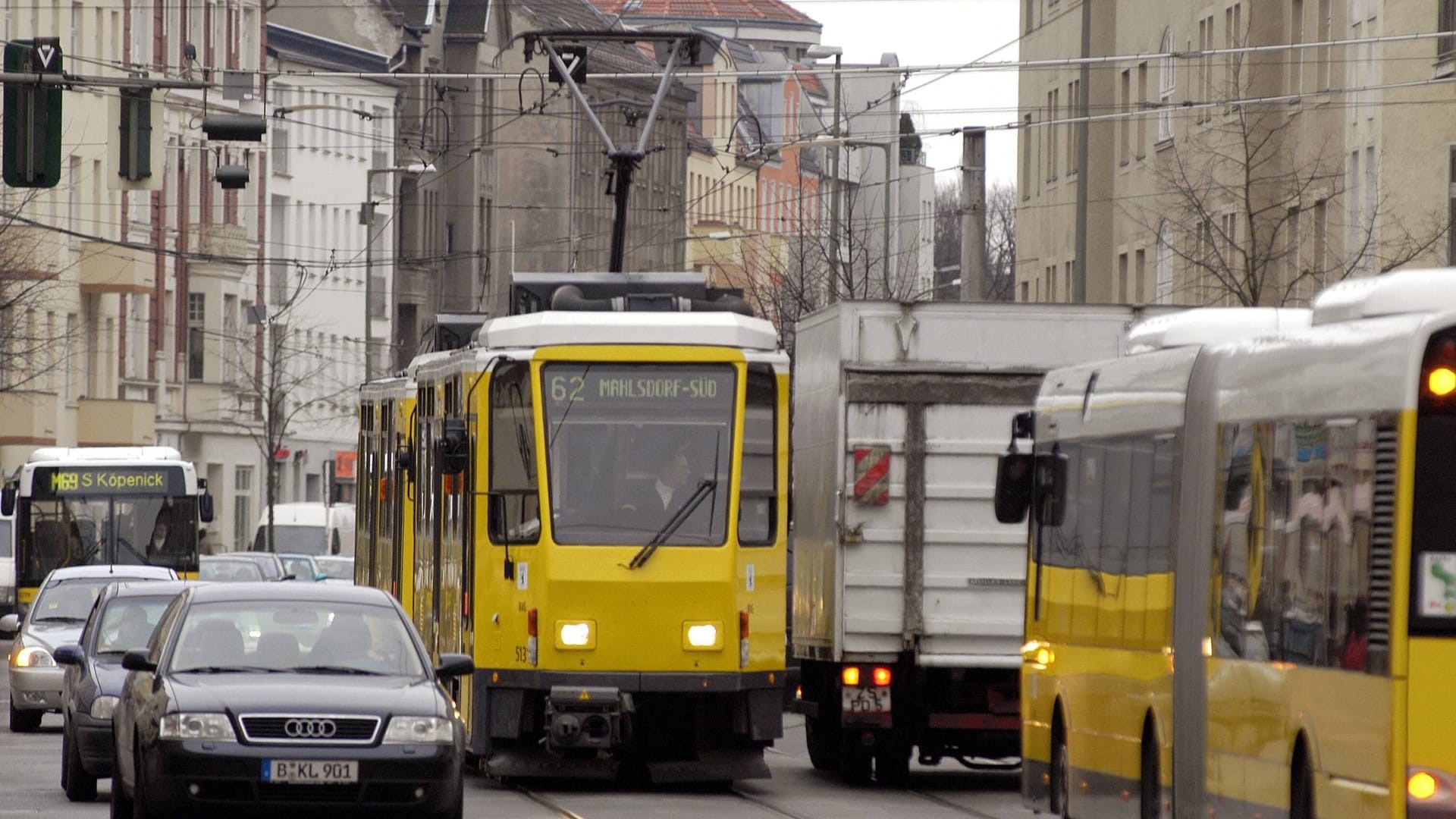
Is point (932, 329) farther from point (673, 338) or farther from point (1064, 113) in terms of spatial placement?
point (1064, 113)

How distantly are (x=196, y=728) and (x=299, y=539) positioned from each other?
57024 mm

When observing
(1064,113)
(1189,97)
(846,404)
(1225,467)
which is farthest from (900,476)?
(1064,113)

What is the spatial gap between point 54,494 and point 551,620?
25.7m

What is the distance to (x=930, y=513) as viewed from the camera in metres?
22.3

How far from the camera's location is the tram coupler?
21406 millimetres

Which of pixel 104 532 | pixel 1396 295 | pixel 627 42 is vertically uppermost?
pixel 627 42

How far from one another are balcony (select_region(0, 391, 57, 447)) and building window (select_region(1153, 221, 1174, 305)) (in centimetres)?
2408

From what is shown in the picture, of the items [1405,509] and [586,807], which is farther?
[586,807]

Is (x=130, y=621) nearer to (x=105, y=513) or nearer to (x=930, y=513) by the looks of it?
(x=930, y=513)

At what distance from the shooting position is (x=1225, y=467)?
1425cm

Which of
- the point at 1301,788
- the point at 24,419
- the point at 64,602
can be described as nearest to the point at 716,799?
the point at 1301,788

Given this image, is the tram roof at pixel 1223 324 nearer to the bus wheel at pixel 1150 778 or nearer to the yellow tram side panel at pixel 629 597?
the bus wheel at pixel 1150 778

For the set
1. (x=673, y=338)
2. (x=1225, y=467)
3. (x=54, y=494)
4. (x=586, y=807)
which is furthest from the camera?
(x=54, y=494)

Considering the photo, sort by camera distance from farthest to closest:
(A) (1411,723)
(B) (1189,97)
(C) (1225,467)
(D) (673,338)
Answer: (B) (1189,97) < (D) (673,338) < (C) (1225,467) < (A) (1411,723)
